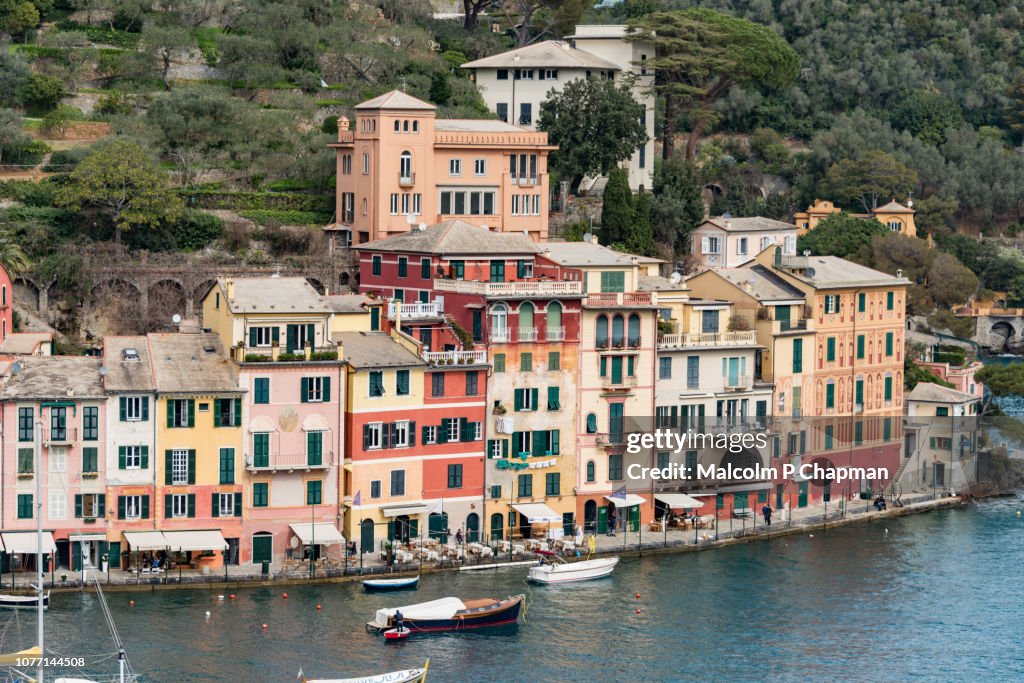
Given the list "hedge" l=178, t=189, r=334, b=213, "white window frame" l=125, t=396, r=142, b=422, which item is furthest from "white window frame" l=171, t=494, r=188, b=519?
"hedge" l=178, t=189, r=334, b=213

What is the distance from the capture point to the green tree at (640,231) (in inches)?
4493

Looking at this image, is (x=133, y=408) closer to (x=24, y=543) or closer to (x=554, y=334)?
(x=24, y=543)

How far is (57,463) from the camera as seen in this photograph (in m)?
80.9

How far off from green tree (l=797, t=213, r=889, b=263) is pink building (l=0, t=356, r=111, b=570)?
59.3 metres

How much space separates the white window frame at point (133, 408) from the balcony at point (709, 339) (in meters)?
22.7

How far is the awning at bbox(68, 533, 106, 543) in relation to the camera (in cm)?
8069

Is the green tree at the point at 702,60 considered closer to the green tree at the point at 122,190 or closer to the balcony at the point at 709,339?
the balcony at the point at 709,339

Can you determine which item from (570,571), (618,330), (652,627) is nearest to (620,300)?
(618,330)

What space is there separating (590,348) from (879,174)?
5782 cm

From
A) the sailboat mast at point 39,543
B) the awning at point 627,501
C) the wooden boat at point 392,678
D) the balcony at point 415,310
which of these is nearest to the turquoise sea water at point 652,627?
the wooden boat at point 392,678

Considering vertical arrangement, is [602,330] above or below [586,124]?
below

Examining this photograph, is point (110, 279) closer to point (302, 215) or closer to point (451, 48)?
point (302, 215)

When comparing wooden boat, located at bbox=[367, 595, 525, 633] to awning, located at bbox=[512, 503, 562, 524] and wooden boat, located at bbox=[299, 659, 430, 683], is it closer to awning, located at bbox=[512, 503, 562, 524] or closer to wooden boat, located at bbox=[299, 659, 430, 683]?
wooden boat, located at bbox=[299, 659, 430, 683]

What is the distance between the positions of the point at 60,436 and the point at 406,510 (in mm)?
13257
